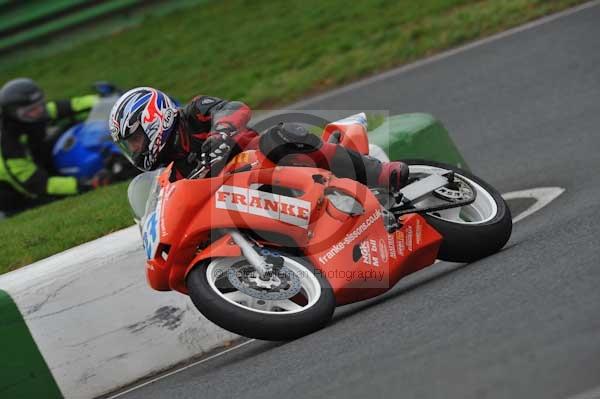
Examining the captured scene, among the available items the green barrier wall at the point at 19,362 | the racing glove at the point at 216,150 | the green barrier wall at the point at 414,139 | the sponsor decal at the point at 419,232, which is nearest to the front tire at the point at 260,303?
the racing glove at the point at 216,150

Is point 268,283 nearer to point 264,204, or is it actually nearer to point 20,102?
point 264,204

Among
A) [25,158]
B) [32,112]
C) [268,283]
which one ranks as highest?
[268,283]

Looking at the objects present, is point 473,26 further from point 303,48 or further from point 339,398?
point 339,398

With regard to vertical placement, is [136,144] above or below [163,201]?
above

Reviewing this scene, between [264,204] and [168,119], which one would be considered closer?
[264,204]

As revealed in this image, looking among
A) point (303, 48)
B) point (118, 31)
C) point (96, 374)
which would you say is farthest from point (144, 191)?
point (118, 31)

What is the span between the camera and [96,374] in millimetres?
6312

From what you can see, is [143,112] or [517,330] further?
[143,112]

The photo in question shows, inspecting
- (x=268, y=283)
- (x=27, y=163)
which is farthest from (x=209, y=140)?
(x=27, y=163)

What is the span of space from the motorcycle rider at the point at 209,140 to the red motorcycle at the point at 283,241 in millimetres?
94

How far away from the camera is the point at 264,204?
5.73 meters

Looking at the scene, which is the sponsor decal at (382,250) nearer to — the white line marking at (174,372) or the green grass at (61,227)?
the white line marking at (174,372)

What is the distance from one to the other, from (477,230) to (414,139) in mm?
1668

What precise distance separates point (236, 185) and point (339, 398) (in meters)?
1.74
